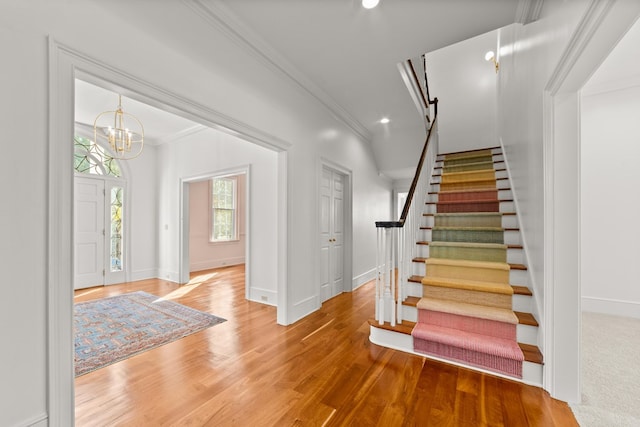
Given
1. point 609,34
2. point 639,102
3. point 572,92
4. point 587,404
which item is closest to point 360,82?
point 572,92

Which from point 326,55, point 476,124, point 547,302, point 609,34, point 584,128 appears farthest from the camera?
point 476,124

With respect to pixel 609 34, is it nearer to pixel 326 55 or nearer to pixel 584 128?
pixel 326 55

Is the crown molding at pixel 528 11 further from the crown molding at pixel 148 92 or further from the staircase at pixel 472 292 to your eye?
the crown molding at pixel 148 92

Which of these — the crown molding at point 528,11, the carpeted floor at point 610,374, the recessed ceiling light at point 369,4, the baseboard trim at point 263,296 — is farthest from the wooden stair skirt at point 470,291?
the recessed ceiling light at point 369,4

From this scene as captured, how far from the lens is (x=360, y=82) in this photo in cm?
324

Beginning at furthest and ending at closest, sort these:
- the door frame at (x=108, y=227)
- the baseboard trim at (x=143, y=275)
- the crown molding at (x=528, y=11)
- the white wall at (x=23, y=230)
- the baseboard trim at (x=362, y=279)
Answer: the baseboard trim at (x=143, y=275), the door frame at (x=108, y=227), the baseboard trim at (x=362, y=279), the crown molding at (x=528, y=11), the white wall at (x=23, y=230)

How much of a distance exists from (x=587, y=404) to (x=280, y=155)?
3153mm

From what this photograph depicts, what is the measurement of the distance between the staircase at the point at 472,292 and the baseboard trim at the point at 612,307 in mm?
1486

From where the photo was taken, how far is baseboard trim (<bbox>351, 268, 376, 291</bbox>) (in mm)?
4547

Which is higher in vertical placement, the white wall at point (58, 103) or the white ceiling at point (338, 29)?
the white ceiling at point (338, 29)

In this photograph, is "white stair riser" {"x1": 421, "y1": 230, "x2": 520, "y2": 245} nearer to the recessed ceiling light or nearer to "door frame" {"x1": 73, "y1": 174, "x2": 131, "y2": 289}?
the recessed ceiling light

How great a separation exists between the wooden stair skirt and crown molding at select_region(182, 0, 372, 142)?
2188 millimetres

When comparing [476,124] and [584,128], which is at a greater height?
[476,124]

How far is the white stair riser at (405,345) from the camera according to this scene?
1830 mm
